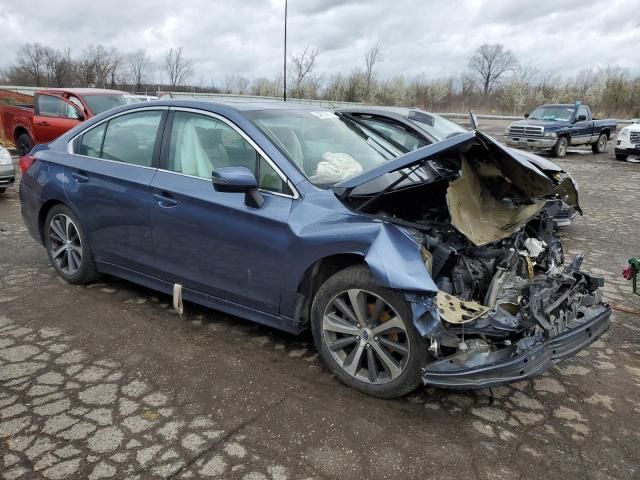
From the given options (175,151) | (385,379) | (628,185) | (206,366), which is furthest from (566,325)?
(628,185)

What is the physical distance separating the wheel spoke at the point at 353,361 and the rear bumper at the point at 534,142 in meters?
15.8

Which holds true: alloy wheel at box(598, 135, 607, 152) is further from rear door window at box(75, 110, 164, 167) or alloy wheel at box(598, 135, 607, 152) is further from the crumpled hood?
rear door window at box(75, 110, 164, 167)

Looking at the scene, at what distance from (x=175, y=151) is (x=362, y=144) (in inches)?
56.8

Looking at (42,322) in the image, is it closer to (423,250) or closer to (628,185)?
(423,250)

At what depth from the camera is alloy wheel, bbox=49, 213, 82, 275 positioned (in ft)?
14.9

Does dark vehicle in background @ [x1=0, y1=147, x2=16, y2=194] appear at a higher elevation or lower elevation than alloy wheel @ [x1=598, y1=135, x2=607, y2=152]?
lower

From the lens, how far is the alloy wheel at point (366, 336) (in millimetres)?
2869

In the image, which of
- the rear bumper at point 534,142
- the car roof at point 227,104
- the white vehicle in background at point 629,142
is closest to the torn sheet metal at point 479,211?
the car roof at point 227,104

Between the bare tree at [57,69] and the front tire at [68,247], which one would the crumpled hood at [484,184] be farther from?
the bare tree at [57,69]

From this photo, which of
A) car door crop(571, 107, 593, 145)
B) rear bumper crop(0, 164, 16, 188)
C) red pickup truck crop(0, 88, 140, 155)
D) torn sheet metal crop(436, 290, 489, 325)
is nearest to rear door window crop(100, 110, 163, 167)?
torn sheet metal crop(436, 290, 489, 325)

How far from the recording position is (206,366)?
10.9 feet

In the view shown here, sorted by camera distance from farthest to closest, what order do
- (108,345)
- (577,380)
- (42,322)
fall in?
(42,322) → (108,345) → (577,380)

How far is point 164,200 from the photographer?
3689 millimetres

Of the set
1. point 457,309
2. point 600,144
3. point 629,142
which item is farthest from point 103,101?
point 600,144
